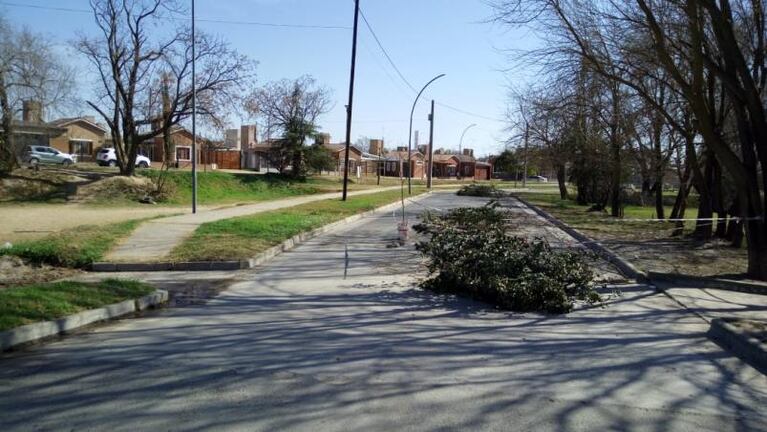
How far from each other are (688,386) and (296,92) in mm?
53332

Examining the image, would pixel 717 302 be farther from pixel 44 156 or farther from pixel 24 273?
pixel 44 156

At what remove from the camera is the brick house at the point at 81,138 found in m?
64.4

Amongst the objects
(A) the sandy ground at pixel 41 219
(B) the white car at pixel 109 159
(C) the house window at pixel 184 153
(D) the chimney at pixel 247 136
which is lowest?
(A) the sandy ground at pixel 41 219

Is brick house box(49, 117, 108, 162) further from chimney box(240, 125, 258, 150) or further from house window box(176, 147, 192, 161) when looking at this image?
chimney box(240, 125, 258, 150)

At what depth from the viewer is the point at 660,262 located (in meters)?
12.6

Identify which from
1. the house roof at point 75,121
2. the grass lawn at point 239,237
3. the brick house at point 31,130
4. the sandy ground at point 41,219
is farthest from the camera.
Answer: the house roof at point 75,121

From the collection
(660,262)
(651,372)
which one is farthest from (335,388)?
(660,262)

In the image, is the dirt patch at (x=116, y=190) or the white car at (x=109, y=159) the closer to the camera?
the dirt patch at (x=116, y=190)

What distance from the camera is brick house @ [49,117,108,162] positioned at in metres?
64.4

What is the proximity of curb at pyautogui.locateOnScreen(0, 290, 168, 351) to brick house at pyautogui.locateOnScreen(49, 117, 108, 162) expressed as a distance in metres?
62.0

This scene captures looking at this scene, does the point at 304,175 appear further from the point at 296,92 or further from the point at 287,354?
the point at 287,354

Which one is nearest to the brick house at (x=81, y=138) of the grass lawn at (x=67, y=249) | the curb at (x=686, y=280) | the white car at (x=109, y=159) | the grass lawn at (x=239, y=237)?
the white car at (x=109, y=159)

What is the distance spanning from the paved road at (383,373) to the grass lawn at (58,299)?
545 millimetres

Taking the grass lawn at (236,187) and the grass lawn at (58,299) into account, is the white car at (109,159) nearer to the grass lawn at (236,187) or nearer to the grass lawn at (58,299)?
the grass lawn at (236,187)
